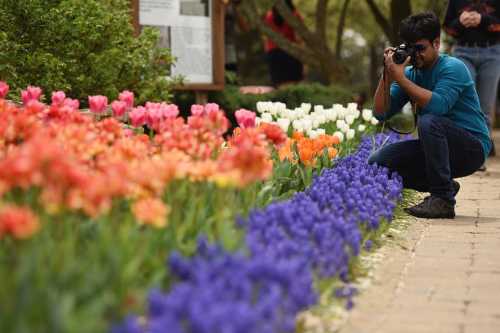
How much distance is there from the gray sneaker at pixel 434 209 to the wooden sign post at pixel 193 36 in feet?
14.6

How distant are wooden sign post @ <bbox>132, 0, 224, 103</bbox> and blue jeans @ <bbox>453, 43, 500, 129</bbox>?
2.74 meters

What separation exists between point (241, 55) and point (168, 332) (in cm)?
2409

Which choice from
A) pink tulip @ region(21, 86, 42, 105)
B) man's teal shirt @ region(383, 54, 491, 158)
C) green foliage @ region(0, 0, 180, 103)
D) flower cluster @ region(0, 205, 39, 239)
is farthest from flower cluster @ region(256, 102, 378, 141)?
flower cluster @ region(0, 205, 39, 239)

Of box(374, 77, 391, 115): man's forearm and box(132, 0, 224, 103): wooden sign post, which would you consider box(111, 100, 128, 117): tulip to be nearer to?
box(374, 77, 391, 115): man's forearm

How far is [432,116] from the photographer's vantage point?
6.32 meters

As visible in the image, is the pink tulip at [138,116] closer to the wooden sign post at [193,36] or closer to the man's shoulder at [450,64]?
the man's shoulder at [450,64]

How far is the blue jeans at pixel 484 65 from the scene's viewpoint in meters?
9.43

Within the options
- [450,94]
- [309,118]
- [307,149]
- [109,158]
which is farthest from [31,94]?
[309,118]

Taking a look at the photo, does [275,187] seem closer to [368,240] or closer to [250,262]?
[368,240]

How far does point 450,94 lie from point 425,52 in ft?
1.06

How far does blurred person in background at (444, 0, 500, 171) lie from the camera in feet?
30.8

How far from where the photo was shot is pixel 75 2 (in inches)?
320

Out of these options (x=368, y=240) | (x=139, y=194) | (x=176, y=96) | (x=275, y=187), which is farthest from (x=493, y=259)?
(x=176, y=96)

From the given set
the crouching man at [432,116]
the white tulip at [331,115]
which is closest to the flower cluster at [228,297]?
the crouching man at [432,116]
